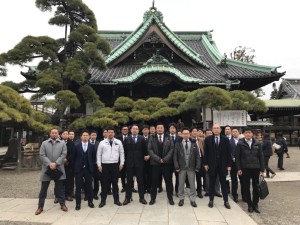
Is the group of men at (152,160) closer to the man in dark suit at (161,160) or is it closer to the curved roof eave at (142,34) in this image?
the man in dark suit at (161,160)

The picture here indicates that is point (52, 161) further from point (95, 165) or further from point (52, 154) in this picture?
point (95, 165)

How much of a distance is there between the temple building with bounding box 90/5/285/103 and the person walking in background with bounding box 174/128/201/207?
728 centimetres

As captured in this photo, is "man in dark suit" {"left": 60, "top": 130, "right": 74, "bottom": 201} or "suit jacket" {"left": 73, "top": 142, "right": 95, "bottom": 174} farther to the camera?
"man in dark suit" {"left": 60, "top": 130, "right": 74, "bottom": 201}

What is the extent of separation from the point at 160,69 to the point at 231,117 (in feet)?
13.6

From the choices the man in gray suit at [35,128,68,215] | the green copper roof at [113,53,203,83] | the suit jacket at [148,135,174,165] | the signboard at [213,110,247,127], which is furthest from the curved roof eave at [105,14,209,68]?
the man in gray suit at [35,128,68,215]

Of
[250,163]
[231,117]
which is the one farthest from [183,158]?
[231,117]

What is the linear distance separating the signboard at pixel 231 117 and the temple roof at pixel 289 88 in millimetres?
26293

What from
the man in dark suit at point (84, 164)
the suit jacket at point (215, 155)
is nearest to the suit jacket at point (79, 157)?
the man in dark suit at point (84, 164)

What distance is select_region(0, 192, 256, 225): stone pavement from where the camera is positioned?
6.07m

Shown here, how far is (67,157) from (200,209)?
11.9 feet

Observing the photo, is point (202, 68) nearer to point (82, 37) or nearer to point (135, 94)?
point (135, 94)

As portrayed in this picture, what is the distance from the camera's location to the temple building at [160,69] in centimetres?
1448

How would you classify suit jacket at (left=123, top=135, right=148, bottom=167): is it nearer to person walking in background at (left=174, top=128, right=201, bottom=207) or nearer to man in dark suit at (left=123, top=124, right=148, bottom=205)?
man in dark suit at (left=123, top=124, right=148, bottom=205)

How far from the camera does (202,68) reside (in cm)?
1753
